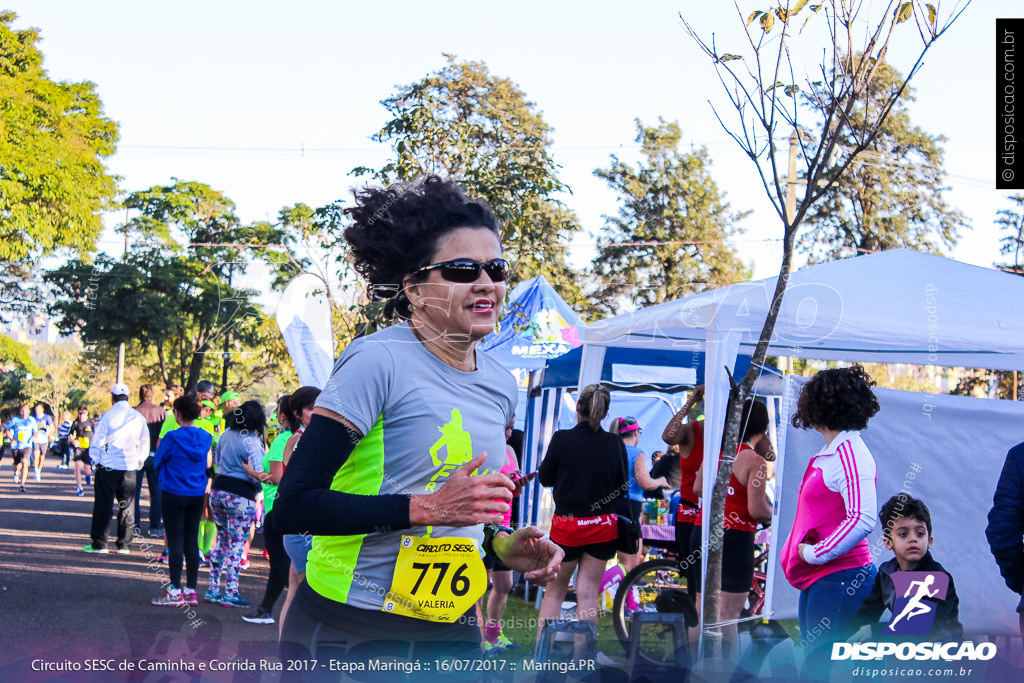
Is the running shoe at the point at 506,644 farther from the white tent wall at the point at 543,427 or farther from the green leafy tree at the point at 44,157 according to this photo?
the green leafy tree at the point at 44,157

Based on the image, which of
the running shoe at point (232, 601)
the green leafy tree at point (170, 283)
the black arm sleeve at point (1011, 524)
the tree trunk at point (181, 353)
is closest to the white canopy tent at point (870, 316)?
the black arm sleeve at point (1011, 524)

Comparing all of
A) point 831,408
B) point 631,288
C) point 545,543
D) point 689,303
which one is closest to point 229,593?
point 689,303

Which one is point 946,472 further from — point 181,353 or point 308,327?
point 181,353

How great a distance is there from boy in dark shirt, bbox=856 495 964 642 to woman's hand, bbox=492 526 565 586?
7.92 feet

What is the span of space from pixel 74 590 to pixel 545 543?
709cm

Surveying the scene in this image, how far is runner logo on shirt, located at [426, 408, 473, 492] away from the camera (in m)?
2.12

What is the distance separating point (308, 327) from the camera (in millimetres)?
10562

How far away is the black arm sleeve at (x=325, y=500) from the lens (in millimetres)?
1906

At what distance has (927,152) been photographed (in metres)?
29.1

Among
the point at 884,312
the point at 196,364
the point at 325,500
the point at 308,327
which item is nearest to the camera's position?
the point at 325,500

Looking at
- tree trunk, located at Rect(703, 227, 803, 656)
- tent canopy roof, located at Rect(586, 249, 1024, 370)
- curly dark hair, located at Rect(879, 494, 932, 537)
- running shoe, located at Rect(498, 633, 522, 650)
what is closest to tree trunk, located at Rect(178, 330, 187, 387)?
running shoe, located at Rect(498, 633, 522, 650)
